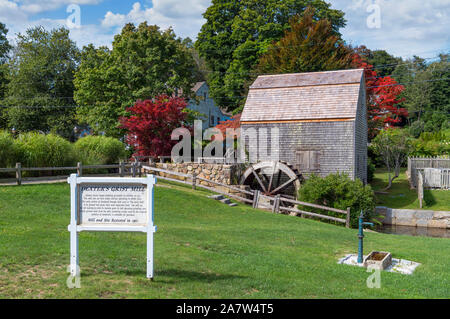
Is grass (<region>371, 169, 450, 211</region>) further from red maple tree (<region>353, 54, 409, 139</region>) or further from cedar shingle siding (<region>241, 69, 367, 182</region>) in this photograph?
red maple tree (<region>353, 54, 409, 139</region>)

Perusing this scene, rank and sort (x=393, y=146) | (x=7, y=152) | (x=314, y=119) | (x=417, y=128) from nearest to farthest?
(x=7, y=152) → (x=314, y=119) → (x=393, y=146) → (x=417, y=128)

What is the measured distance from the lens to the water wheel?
2175cm

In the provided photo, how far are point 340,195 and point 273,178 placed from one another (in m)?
4.53

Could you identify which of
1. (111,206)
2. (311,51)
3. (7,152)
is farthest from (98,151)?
(311,51)

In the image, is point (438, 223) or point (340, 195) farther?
point (438, 223)

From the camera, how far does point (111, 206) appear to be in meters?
6.24

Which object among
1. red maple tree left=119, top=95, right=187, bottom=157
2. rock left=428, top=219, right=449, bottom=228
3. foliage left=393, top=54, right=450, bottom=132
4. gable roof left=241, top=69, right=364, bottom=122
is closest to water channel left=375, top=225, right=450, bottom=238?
rock left=428, top=219, right=449, bottom=228

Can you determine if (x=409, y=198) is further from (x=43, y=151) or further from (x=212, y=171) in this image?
(x=43, y=151)

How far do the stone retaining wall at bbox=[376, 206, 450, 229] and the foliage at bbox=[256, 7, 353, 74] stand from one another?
12952 millimetres

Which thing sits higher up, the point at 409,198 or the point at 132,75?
the point at 132,75

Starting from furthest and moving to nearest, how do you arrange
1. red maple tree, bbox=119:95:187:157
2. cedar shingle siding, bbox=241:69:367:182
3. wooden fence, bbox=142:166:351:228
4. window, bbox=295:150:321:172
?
1. red maple tree, bbox=119:95:187:157
2. window, bbox=295:150:321:172
3. cedar shingle siding, bbox=241:69:367:182
4. wooden fence, bbox=142:166:351:228
